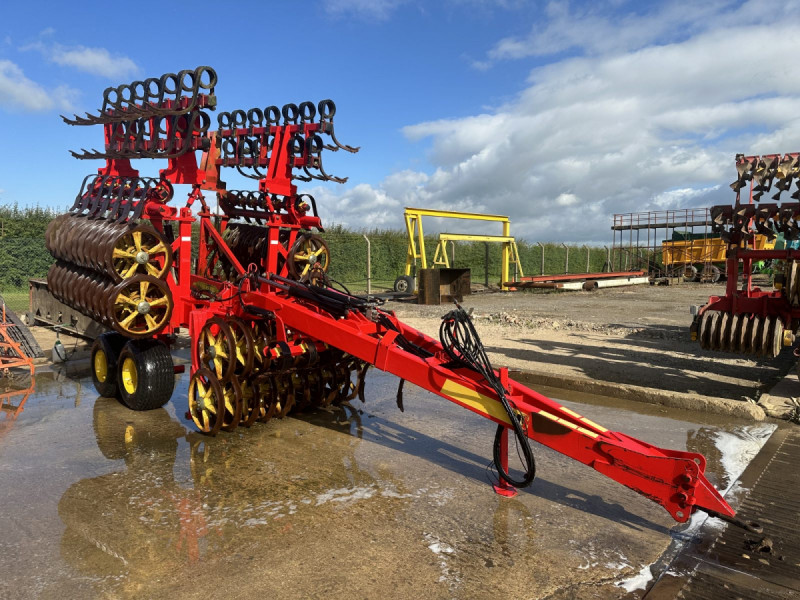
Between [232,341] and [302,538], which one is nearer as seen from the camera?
[302,538]

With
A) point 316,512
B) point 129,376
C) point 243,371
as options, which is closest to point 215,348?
point 243,371

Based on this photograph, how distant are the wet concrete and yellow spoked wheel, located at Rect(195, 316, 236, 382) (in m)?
0.63

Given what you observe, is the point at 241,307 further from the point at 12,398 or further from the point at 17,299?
the point at 17,299

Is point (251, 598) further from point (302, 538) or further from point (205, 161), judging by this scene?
point (205, 161)

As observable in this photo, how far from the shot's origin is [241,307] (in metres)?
5.68

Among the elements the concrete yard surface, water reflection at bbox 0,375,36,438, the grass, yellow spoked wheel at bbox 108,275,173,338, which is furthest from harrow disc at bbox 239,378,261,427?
the grass

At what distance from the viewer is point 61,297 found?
6875mm

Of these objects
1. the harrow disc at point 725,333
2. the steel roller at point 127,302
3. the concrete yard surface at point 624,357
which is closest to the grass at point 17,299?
the steel roller at point 127,302

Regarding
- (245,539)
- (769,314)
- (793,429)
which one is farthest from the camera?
(769,314)

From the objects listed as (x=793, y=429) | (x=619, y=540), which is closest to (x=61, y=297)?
(x=619, y=540)

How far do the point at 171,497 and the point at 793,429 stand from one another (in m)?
5.55

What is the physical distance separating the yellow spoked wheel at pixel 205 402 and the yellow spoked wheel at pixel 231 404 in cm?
8

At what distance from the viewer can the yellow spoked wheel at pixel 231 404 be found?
5387 millimetres

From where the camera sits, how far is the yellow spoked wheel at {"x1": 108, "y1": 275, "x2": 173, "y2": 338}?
5.72m
